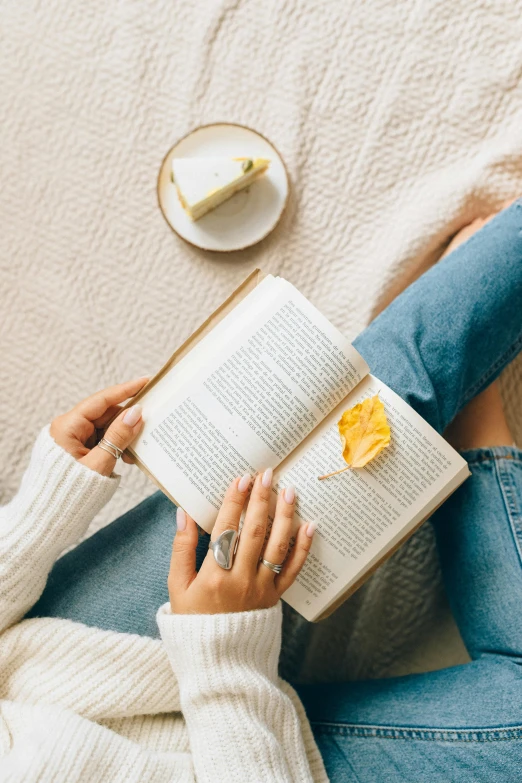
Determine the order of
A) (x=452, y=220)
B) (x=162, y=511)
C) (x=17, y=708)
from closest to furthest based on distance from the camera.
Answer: (x=17, y=708) → (x=162, y=511) → (x=452, y=220)

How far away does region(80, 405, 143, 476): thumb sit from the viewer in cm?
58

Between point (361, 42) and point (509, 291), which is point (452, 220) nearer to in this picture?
point (509, 291)

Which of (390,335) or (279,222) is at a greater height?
(279,222)

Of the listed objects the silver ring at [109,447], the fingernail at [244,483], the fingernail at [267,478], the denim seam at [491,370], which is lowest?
the denim seam at [491,370]

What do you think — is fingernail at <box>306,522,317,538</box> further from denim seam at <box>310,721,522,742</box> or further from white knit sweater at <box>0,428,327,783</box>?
denim seam at <box>310,721,522,742</box>

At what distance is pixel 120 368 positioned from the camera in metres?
0.86

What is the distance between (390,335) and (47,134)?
22.0 inches

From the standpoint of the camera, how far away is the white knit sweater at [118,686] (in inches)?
21.1

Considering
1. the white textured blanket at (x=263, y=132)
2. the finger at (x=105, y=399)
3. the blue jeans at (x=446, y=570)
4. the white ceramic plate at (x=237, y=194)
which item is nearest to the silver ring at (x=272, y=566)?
the blue jeans at (x=446, y=570)

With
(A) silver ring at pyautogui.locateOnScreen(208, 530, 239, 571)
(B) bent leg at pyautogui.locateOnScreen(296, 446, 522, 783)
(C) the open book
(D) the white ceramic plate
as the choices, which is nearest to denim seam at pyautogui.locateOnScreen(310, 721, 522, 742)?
(B) bent leg at pyautogui.locateOnScreen(296, 446, 522, 783)

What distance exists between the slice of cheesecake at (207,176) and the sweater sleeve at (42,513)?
35cm

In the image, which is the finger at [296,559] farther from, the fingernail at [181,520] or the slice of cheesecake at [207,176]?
the slice of cheesecake at [207,176]

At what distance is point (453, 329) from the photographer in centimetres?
69

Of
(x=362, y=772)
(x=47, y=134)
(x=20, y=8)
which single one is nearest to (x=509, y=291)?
(x=362, y=772)
